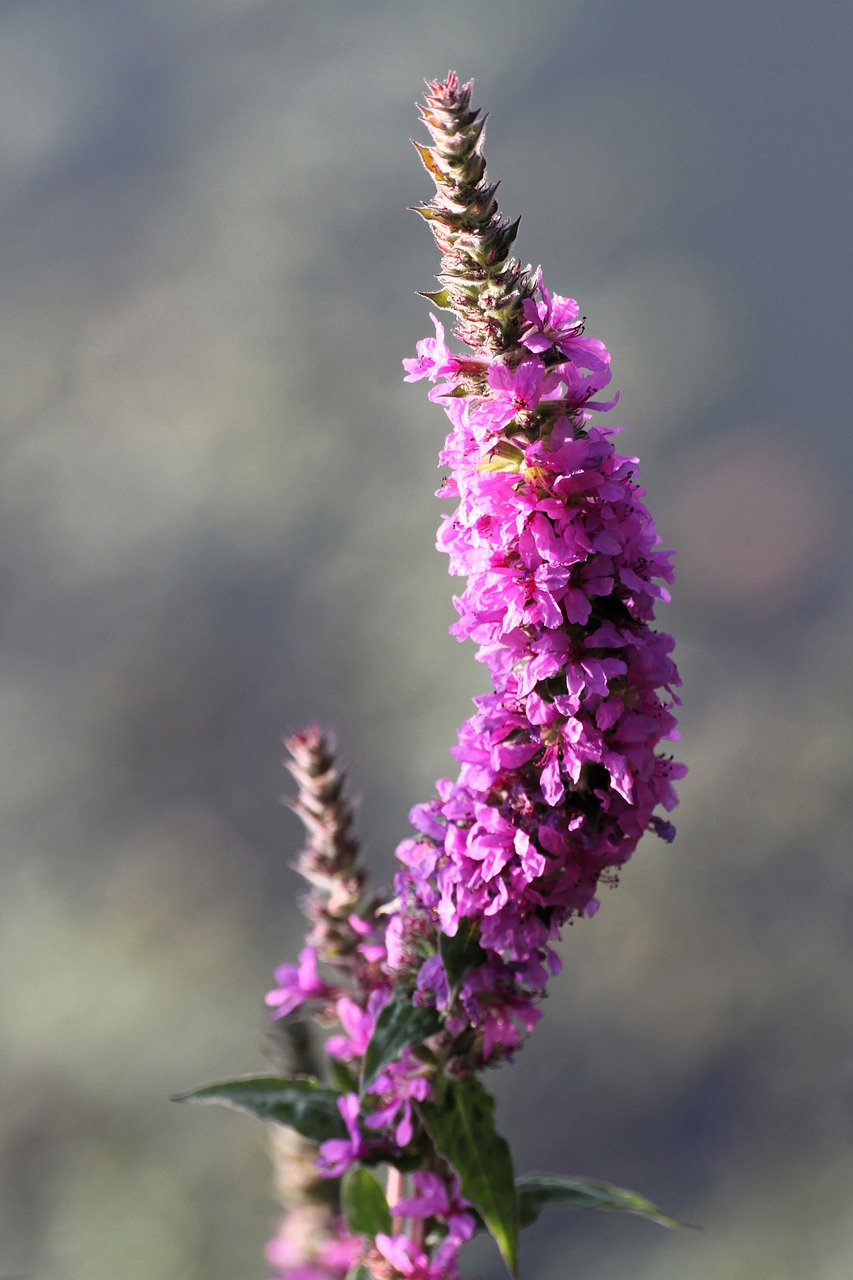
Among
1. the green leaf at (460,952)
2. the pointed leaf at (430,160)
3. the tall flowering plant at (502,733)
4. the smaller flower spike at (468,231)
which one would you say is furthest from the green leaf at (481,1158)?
the pointed leaf at (430,160)

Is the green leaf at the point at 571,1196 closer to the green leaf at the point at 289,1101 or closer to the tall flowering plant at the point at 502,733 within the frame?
the tall flowering plant at the point at 502,733

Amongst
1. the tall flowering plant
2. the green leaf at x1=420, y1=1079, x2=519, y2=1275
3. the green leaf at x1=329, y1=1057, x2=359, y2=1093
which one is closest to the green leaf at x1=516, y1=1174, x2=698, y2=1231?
the tall flowering plant

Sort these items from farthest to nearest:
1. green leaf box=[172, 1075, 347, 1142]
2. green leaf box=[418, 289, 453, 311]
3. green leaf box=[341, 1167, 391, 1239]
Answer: green leaf box=[341, 1167, 391, 1239], green leaf box=[172, 1075, 347, 1142], green leaf box=[418, 289, 453, 311]

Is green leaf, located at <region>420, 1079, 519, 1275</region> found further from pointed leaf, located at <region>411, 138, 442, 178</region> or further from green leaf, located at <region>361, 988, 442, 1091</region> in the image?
pointed leaf, located at <region>411, 138, 442, 178</region>

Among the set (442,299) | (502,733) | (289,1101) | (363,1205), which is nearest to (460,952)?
(502,733)

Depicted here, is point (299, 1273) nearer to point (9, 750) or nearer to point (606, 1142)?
point (606, 1142)

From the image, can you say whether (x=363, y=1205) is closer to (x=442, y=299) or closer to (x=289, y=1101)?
(x=289, y=1101)

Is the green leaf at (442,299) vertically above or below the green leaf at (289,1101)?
above
